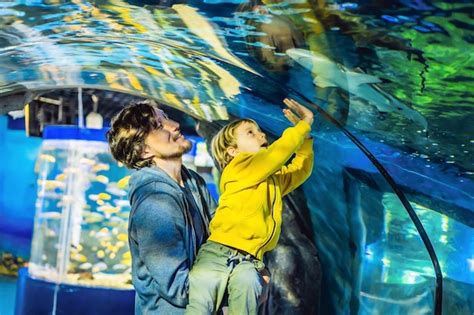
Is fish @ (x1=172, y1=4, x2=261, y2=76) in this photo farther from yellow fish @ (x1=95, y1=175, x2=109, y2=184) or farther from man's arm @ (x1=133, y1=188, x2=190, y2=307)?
yellow fish @ (x1=95, y1=175, x2=109, y2=184)

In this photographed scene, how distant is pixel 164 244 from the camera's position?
3.01m

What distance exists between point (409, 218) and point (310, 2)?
6.25 feet

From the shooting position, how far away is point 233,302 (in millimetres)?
3289

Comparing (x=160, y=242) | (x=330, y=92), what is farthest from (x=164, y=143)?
(x=330, y=92)

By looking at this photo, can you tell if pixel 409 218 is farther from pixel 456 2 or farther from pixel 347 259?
pixel 456 2

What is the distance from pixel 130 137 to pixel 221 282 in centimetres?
68

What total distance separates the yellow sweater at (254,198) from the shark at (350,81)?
0.31 meters

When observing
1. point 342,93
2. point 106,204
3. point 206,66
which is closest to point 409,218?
point 342,93

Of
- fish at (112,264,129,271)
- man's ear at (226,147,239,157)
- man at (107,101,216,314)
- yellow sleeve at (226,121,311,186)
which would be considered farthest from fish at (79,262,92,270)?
man at (107,101,216,314)

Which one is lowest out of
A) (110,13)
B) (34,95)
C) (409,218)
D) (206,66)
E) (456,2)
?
(409,218)

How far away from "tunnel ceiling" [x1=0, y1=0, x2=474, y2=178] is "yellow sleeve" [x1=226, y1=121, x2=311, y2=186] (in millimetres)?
400

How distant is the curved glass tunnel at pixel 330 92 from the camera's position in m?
3.64

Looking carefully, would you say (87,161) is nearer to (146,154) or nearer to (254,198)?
(254,198)

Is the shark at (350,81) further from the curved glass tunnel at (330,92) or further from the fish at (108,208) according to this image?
the fish at (108,208)
